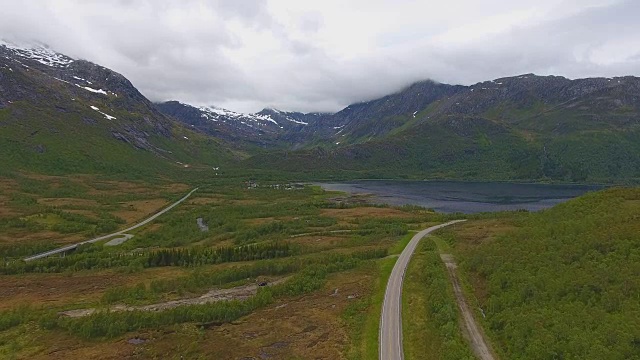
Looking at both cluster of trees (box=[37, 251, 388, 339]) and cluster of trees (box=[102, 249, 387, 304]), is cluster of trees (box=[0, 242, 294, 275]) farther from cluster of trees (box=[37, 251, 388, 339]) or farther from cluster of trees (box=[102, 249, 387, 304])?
cluster of trees (box=[37, 251, 388, 339])

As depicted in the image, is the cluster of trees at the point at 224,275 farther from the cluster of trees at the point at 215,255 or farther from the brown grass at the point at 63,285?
the cluster of trees at the point at 215,255

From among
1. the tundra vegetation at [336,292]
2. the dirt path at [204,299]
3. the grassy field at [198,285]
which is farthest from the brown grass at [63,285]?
the dirt path at [204,299]

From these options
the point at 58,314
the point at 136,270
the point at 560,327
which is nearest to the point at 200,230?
the point at 136,270

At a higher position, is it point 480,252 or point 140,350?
point 480,252

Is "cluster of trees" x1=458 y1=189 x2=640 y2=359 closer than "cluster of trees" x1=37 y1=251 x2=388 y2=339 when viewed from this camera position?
Yes

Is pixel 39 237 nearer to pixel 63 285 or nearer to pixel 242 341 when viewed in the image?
pixel 63 285

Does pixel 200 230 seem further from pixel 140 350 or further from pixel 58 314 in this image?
pixel 140 350

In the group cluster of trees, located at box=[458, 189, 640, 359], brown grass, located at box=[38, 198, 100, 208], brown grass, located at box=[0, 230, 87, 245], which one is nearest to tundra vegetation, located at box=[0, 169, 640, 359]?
cluster of trees, located at box=[458, 189, 640, 359]
